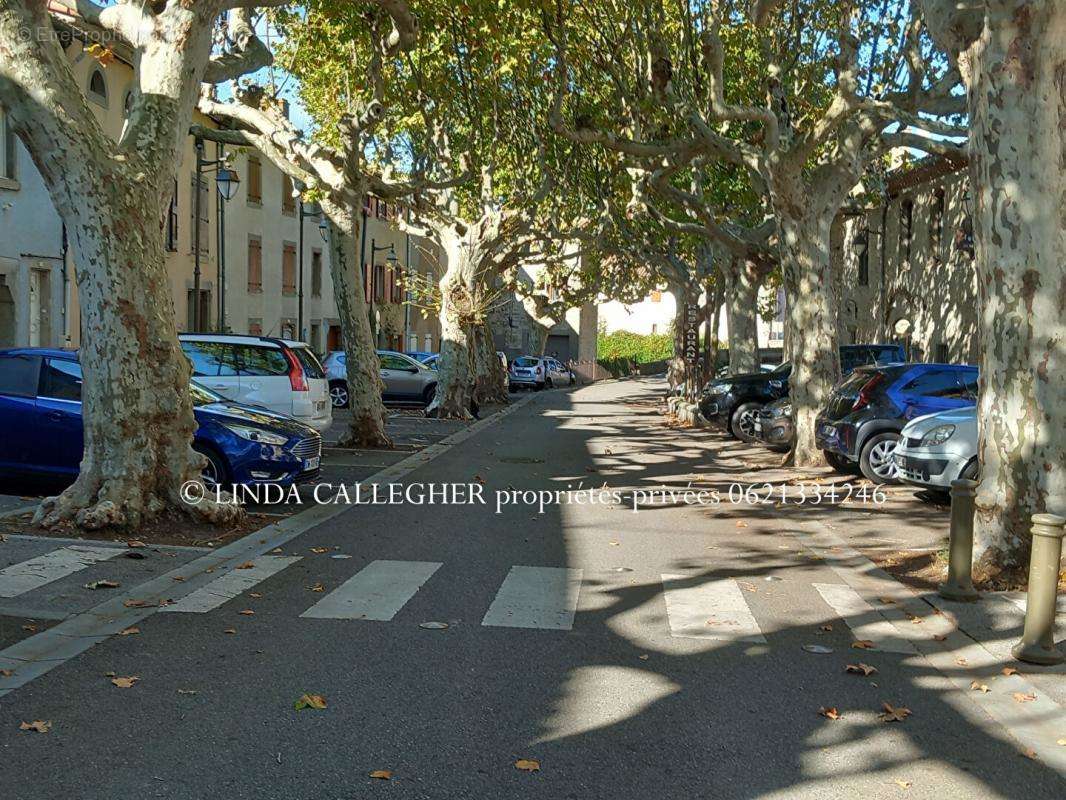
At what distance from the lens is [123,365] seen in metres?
10.0

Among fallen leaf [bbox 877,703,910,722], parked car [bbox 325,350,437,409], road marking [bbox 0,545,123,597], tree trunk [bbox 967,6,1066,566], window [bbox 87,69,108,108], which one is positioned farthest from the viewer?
parked car [bbox 325,350,437,409]

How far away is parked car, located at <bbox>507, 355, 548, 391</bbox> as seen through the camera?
59438 millimetres

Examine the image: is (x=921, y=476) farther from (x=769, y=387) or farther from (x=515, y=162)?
(x=515, y=162)

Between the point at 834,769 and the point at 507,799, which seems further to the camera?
the point at 834,769

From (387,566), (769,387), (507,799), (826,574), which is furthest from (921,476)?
(769,387)

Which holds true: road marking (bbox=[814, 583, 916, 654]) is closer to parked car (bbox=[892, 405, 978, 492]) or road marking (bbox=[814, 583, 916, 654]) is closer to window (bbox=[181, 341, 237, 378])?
parked car (bbox=[892, 405, 978, 492])

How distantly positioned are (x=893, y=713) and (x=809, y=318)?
12131 mm

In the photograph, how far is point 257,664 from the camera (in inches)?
244

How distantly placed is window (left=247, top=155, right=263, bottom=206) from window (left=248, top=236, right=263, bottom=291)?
1328mm

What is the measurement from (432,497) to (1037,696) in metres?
8.87

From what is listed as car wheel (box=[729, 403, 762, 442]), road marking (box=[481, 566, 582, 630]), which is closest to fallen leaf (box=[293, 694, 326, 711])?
Answer: road marking (box=[481, 566, 582, 630])

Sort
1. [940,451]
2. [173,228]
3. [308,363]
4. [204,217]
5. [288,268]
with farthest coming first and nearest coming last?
[288,268] < [204,217] < [173,228] < [308,363] < [940,451]

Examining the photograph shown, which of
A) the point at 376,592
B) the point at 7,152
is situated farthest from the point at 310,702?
the point at 7,152

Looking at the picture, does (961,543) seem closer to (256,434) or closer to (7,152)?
(256,434)
